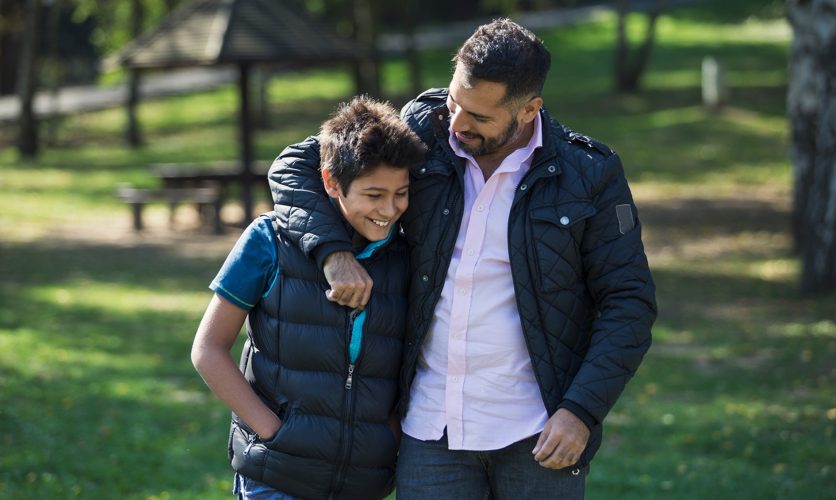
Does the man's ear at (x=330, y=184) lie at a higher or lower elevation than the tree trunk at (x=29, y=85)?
higher

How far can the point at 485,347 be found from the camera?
334 cm

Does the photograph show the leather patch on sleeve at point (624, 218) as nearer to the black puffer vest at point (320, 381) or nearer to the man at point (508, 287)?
the man at point (508, 287)

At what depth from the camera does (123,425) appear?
8.01 metres

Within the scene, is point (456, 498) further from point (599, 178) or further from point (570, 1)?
point (570, 1)

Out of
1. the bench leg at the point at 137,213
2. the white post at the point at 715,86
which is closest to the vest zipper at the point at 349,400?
the bench leg at the point at 137,213

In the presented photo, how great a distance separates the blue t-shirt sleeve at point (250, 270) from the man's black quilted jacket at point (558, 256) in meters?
0.08

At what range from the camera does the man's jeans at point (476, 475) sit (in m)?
3.35

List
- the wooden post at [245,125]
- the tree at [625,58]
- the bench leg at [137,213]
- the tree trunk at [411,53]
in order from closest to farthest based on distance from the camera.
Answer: the bench leg at [137,213] → the wooden post at [245,125] → the tree at [625,58] → the tree trunk at [411,53]

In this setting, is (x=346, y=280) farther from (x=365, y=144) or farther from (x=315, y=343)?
(x=365, y=144)

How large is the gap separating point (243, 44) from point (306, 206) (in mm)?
16113

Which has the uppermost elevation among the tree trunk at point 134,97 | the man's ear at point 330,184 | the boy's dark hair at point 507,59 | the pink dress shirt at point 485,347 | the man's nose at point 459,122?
the boy's dark hair at point 507,59

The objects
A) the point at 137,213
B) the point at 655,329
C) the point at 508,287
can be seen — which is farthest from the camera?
the point at 137,213

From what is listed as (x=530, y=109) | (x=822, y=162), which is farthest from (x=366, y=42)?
(x=530, y=109)

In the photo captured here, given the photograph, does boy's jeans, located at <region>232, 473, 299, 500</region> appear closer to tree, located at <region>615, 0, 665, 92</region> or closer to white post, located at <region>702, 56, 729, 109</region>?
white post, located at <region>702, 56, 729, 109</region>
